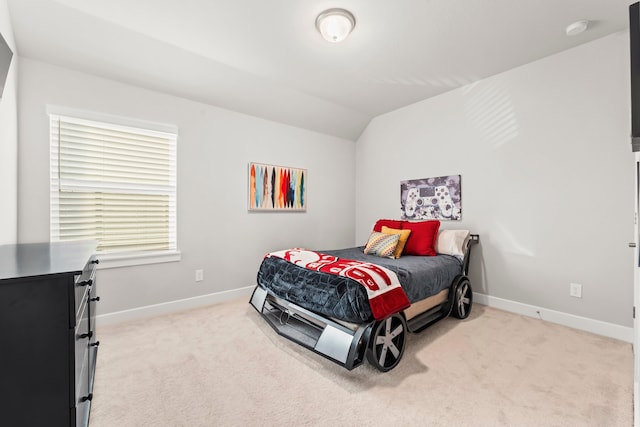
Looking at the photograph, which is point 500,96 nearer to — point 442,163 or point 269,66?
point 442,163

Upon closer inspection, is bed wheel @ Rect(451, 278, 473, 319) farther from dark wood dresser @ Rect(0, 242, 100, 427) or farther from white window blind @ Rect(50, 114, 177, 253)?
white window blind @ Rect(50, 114, 177, 253)

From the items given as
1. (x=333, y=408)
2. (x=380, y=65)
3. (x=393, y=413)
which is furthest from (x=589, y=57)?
(x=333, y=408)

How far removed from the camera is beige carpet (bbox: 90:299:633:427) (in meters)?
1.54

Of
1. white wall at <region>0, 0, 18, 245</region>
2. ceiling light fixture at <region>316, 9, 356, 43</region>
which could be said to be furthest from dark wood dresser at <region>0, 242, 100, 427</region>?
ceiling light fixture at <region>316, 9, 356, 43</region>

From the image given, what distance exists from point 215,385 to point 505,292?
9.92 feet

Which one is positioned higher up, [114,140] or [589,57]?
[589,57]

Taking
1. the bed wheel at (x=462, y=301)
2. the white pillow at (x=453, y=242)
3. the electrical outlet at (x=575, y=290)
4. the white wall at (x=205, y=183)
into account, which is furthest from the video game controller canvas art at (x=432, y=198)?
the electrical outlet at (x=575, y=290)

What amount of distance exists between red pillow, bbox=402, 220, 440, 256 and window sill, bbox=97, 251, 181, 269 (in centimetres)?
257

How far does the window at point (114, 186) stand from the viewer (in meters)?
2.55

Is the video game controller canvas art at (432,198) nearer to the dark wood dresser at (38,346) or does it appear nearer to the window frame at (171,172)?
the window frame at (171,172)

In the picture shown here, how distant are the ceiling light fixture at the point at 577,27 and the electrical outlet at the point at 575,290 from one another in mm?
2207

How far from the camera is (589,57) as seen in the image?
258cm

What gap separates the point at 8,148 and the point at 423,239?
3.64 m

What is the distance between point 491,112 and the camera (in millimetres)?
3203
